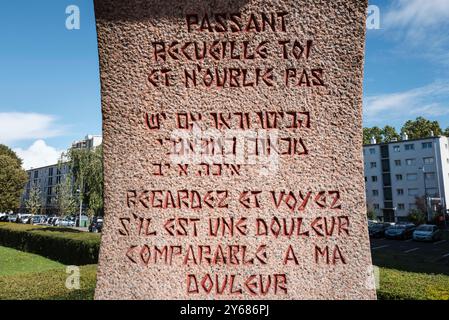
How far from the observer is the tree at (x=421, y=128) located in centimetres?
6272

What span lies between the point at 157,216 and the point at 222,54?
1.35 m

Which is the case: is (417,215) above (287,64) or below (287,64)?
below

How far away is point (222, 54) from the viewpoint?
112 inches

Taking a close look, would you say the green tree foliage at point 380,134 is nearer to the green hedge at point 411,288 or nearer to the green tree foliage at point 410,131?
the green tree foliage at point 410,131

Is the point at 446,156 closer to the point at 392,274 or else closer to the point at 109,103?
the point at 392,274

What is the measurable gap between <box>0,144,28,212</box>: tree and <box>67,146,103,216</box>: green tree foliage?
29.6 meters

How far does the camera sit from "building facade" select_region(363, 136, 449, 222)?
51.8 meters

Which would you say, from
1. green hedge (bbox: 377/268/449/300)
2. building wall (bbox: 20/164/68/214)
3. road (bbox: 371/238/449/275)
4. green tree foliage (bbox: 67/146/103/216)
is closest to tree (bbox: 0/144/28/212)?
green tree foliage (bbox: 67/146/103/216)

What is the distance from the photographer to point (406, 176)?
55.2 m

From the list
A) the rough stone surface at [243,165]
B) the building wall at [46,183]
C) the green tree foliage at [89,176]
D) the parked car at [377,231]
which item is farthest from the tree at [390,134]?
the building wall at [46,183]

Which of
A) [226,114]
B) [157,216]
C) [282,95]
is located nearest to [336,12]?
[282,95]

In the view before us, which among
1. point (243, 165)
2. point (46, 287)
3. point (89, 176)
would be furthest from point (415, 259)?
point (89, 176)

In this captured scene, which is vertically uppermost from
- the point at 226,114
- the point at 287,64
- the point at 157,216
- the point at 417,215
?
the point at 287,64
